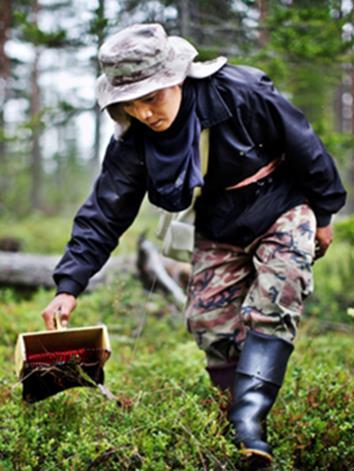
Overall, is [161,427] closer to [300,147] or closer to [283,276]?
[283,276]

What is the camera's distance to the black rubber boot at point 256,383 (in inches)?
114

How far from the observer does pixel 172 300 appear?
23.7 ft

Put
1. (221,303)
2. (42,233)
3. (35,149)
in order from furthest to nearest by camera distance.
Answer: (35,149), (42,233), (221,303)

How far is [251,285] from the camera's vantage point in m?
3.58

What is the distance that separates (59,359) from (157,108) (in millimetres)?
1386

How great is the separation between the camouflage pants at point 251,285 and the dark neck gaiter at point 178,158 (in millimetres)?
581

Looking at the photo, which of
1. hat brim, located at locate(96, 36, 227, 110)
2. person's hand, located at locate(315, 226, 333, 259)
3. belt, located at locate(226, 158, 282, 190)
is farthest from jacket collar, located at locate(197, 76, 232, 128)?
person's hand, located at locate(315, 226, 333, 259)

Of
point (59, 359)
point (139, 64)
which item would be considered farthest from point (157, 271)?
point (139, 64)

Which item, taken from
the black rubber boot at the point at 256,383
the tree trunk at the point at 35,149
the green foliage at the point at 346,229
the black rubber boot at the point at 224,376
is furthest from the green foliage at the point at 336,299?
the tree trunk at the point at 35,149

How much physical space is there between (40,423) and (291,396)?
154 cm

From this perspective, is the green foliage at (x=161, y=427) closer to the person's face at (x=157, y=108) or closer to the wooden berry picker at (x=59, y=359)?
the wooden berry picker at (x=59, y=359)

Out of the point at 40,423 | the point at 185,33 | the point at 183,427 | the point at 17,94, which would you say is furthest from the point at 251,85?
the point at 17,94

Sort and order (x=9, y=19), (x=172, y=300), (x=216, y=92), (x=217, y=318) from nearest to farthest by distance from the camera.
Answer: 1. (x=216, y=92)
2. (x=217, y=318)
3. (x=172, y=300)
4. (x=9, y=19)

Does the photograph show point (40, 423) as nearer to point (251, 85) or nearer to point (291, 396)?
point (291, 396)
